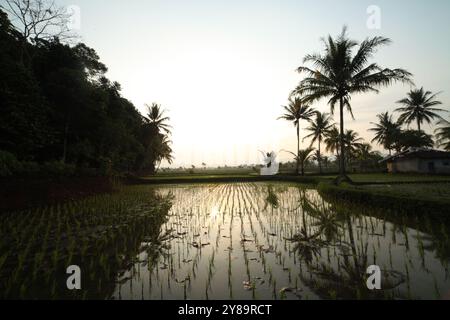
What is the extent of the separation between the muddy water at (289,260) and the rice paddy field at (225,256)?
0.02m

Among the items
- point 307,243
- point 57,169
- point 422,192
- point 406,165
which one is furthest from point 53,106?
point 406,165

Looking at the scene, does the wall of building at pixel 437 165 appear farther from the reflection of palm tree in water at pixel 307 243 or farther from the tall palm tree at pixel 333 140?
the reflection of palm tree in water at pixel 307 243

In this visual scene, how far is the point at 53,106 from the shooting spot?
56.4 ft

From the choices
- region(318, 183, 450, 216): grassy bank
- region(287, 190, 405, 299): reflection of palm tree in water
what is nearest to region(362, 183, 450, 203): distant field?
region(318, 183, 450, 216): grassy bank

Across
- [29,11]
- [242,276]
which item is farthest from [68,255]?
[29,11]

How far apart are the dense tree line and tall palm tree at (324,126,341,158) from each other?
2823 centimetres

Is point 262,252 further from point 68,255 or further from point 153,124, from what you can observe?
point 153,124

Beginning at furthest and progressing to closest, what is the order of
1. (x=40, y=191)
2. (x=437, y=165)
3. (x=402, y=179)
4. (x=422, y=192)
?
(x=437, y=165), (x=402, y=179), (x=40, y=191), (x=422, y=192)

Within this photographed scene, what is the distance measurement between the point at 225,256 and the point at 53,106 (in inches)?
710

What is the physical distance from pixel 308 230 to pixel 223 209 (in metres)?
4.60

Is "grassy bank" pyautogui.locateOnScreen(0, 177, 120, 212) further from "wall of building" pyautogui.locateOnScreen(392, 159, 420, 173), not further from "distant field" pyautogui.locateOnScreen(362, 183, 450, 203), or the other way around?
"wall of building" pyautogui.locateOnScreen(392, 159, 420, 173)

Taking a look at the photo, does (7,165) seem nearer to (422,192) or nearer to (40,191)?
(40,191)

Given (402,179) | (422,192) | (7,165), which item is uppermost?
(7,165)
